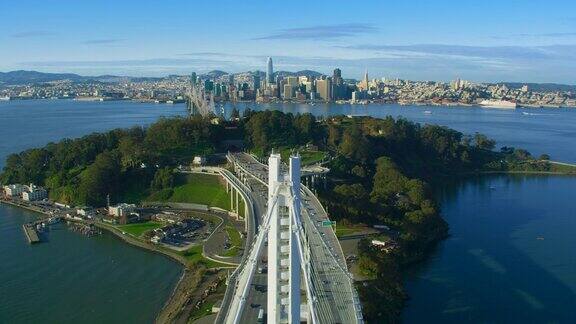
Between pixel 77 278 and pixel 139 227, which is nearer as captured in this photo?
pixel 77 278

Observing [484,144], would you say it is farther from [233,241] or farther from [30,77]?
[30,77]

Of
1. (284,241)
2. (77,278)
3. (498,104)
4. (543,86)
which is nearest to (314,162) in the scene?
(77,278)

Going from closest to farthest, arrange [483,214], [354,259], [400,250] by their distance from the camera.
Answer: [354,259], [400,250], [483,214]

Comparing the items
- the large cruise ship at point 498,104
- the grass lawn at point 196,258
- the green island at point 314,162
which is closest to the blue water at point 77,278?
the grass lawn at point 196,258

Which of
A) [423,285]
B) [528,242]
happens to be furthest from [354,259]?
[528,242]

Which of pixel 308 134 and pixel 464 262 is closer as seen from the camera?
pixel 464 262

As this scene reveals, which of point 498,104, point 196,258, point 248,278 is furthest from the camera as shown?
point 498,104

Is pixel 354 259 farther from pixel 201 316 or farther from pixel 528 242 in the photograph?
pixel 528 242
